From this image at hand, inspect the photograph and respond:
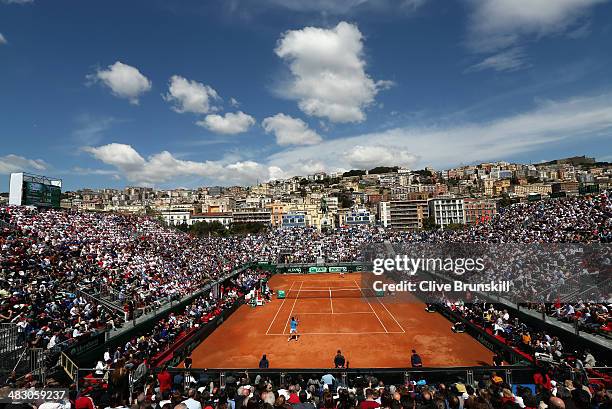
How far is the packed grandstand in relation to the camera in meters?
8.12

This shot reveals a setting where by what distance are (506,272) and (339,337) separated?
11.4 m

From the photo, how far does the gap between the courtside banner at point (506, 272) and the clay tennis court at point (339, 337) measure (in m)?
3.23

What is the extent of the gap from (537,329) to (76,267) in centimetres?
2897

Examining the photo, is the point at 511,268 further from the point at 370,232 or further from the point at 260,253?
the point at 370,232

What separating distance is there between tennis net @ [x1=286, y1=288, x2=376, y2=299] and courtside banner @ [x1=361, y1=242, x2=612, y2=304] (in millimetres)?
11045

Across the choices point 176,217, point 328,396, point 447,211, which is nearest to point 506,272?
point 328,396

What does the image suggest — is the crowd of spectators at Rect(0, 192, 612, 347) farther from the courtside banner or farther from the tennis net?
the tennis net

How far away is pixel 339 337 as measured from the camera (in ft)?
77.8

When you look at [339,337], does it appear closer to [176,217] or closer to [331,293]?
[331,293]

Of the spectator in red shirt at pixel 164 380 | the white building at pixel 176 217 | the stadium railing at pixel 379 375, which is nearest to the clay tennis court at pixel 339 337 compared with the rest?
the stadium railing at pixel 379 375

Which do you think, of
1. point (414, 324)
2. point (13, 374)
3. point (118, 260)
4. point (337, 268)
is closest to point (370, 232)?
point (337, 268)

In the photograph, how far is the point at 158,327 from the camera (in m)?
21.2

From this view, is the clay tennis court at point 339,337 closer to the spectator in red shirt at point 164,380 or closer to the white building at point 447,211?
the spectator in red shirt at point 164,380

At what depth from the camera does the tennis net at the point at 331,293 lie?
37006 mm
